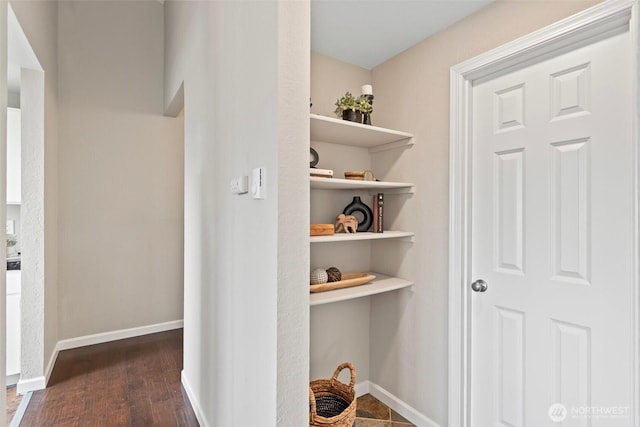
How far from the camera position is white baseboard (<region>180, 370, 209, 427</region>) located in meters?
1.93

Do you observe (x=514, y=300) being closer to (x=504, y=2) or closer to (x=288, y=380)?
(x=288, y=380)

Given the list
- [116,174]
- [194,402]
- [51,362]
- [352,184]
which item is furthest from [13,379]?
[352,184]

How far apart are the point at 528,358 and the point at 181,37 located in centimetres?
313

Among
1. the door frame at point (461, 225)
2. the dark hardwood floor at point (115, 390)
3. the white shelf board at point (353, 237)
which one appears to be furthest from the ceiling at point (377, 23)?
the dark hardwood floor at point (115, 390)

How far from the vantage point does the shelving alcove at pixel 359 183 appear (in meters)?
1.75

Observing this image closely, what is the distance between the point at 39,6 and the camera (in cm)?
219

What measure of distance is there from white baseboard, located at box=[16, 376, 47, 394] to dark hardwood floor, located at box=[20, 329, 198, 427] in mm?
44

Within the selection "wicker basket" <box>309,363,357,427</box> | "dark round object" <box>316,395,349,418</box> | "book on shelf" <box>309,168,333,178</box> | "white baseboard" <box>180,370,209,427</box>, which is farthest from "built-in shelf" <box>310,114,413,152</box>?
"white baseboard" <box>180,370,209,427</box>

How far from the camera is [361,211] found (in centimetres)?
220

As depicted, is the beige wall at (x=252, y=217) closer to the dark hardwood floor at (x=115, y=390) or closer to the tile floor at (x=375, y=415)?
the dark hardwood floor at (x=115, y=390)

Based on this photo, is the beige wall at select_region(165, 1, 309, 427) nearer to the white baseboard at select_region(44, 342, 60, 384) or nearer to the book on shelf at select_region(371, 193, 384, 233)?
the book on shelf at select_region(371, 193, 384, 233)

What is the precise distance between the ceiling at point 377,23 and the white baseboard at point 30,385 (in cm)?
296

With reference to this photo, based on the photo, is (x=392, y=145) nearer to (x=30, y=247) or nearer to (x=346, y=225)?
(x=346, y=225)

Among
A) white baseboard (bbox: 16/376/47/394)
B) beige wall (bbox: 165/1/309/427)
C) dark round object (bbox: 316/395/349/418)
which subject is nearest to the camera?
beige wall (bbox: 165/1/309/427)
